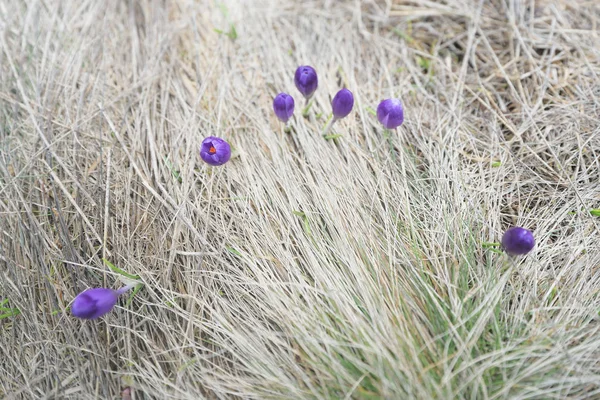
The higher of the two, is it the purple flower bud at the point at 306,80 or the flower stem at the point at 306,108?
the purple flower bud at the point at 306,80

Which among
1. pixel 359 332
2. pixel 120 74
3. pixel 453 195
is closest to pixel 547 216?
pixel 453 195

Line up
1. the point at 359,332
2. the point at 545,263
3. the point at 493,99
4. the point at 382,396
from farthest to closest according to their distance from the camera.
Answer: the point at 493,99 < the point at 545,263 < the point at 359,332 < the point at 382,396

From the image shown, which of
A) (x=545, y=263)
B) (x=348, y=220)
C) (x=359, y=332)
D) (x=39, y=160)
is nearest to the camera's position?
(x=359, y=332)

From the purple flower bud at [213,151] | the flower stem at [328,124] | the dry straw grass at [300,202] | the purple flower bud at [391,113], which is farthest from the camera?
the flower stem at [328,124]

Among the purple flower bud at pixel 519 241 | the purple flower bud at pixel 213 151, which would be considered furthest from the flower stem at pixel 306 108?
the purple flower bud at pixel 519 241

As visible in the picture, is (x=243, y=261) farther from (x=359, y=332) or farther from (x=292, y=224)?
(x=359, y=332)

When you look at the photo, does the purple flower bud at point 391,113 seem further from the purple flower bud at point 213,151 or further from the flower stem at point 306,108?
the purple flower bud at point 213,151
